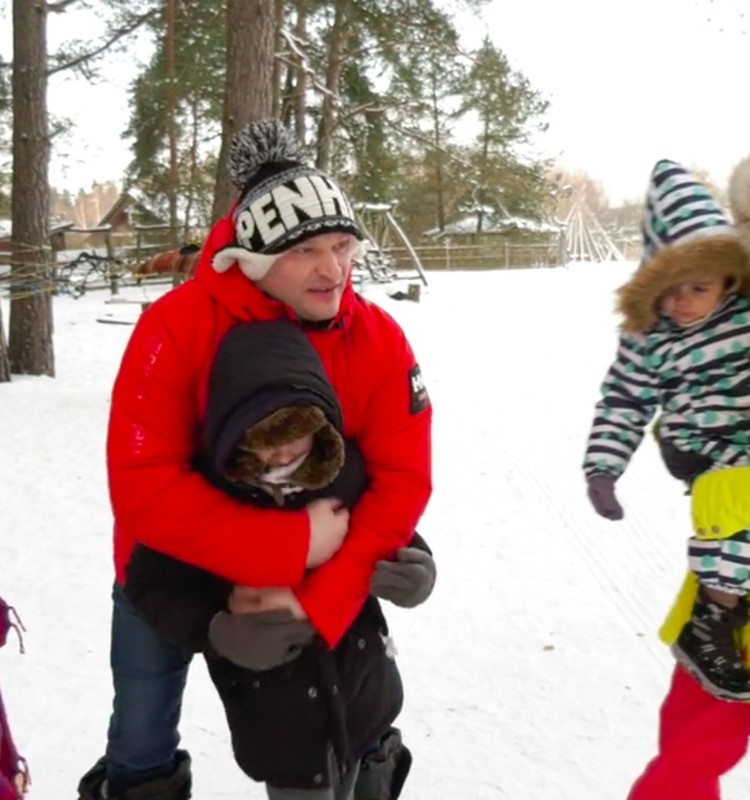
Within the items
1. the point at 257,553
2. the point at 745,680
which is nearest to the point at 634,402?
the point at 745,680

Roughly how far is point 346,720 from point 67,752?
4.74ft

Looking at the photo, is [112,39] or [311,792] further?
[112,39]

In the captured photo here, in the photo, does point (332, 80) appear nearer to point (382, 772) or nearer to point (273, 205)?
point (273, 205)

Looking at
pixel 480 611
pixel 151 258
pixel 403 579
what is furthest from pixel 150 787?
pixel 151 258

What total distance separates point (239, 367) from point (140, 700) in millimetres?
949

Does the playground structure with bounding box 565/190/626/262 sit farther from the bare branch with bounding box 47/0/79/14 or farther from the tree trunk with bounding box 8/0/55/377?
the tree trunk with bounding box 8/0/55/377

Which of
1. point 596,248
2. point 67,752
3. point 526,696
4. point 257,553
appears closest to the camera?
point 257,553

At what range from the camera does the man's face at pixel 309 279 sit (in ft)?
5.50

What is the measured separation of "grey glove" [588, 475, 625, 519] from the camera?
6.75 ft

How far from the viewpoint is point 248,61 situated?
630 centimetres

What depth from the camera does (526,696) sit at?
10.1 feet

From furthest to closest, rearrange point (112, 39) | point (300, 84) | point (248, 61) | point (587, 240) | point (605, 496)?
point (587, 240), point (300, 84), point (112, 39), point (248, 61), point (605, 496)

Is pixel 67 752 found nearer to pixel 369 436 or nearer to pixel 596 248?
pixel 369 436

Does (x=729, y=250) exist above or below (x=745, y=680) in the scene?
above
